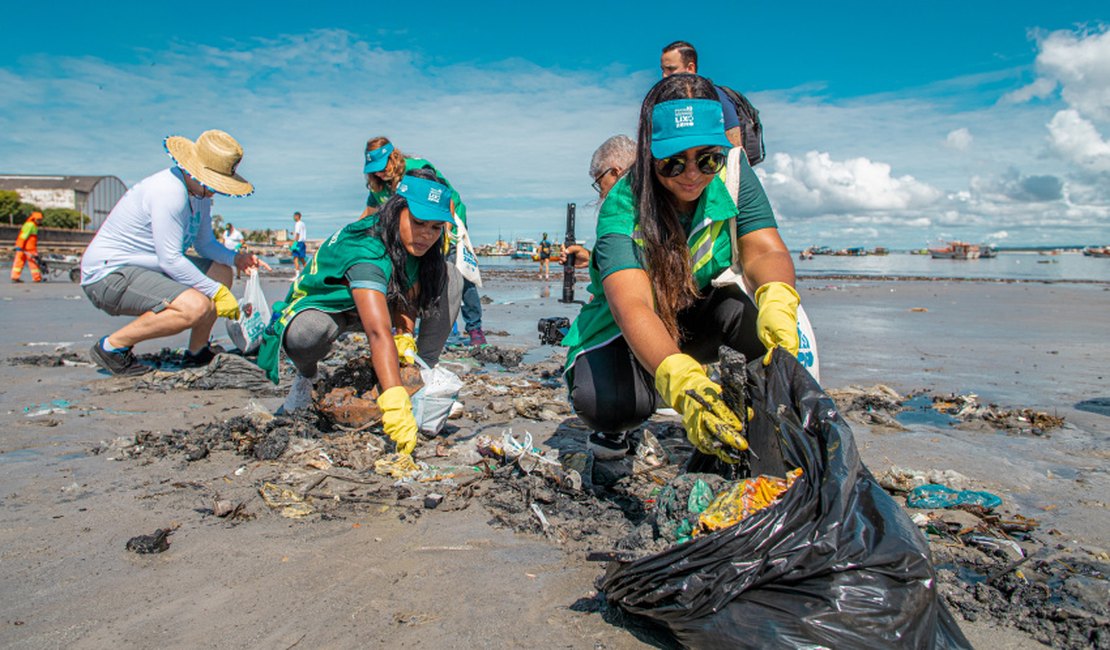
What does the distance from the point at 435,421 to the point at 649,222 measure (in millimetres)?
1600

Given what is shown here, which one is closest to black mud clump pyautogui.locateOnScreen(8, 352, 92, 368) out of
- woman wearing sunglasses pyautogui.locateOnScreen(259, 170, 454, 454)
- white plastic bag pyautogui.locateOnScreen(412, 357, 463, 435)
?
woman wearing sunglasses pyautogui.locateOnScreen(259, 170, 454, 454)

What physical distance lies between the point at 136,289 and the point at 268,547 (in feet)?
11.9

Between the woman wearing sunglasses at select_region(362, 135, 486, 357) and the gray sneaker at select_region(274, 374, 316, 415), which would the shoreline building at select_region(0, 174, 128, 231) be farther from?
the gray sneaker at select_region(274, 374, 316, 415)

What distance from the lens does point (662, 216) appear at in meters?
2.55

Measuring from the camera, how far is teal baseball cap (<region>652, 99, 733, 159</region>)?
2.33 m

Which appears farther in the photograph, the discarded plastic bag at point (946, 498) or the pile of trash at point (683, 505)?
the discarded plastic bag at point (946, 498)

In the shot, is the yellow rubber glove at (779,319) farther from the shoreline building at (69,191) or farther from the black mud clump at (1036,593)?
the shoreline building at (69,191)

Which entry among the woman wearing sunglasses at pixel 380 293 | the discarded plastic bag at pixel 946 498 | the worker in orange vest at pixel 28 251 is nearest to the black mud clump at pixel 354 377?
the woman wearing sunglasses at pixel 380 293

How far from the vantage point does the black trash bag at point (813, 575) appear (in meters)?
1.47

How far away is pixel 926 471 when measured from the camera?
3.00 metres

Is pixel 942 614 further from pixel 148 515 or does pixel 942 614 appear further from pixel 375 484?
pixel 148 515

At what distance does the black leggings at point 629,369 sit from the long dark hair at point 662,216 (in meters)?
0.25

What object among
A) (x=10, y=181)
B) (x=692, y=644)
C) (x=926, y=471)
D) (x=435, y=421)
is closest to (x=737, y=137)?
(x=926, y=471)

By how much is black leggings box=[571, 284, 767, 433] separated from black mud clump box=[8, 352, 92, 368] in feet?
15.4
